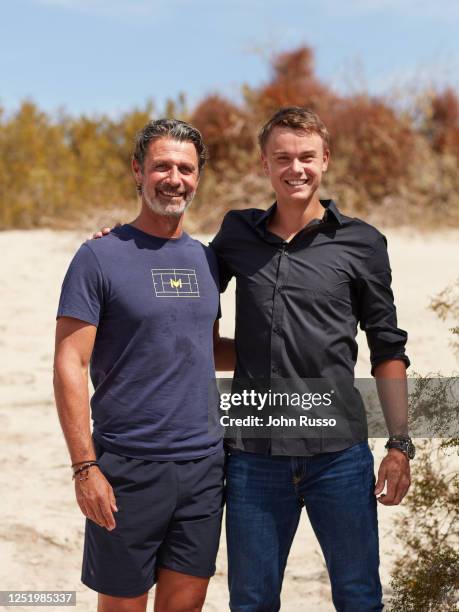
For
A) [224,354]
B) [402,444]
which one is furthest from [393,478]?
[224,354]

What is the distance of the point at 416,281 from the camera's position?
33.8 feet

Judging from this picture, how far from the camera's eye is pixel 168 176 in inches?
121

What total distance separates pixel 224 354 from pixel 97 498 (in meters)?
0.81

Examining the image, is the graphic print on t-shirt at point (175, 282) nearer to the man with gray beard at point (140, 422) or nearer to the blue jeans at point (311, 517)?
the man with gray beard at point (140, 422)

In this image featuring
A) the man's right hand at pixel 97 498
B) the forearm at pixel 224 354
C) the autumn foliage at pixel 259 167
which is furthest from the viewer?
the autumn foliage at pixel 259 167

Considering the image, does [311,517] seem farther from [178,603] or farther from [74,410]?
[74,410]

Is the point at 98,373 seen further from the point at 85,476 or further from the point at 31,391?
the point at 31,391

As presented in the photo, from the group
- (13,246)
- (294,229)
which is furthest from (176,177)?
(13,246)

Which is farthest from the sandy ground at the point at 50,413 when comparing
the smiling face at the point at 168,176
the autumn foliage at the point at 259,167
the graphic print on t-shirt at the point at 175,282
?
the smiling face at the point at 168,176

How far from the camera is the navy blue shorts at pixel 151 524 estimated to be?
2885 millimetres

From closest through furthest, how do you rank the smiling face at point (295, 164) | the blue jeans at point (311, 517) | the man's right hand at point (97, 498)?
the man's right hand at point (97, 498)
the blue jeans at point (311, 517)
the smiling face at point (295, 164)

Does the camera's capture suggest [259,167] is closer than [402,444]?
No

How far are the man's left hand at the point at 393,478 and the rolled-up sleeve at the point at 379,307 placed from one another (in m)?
0.33

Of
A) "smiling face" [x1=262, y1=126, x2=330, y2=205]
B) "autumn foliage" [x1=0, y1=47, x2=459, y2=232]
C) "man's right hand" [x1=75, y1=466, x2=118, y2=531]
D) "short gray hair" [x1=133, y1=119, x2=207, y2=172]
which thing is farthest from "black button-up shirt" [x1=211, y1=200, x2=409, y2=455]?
"autumn foliage" [x1=0, y1=47, x2=459, y2=232]
